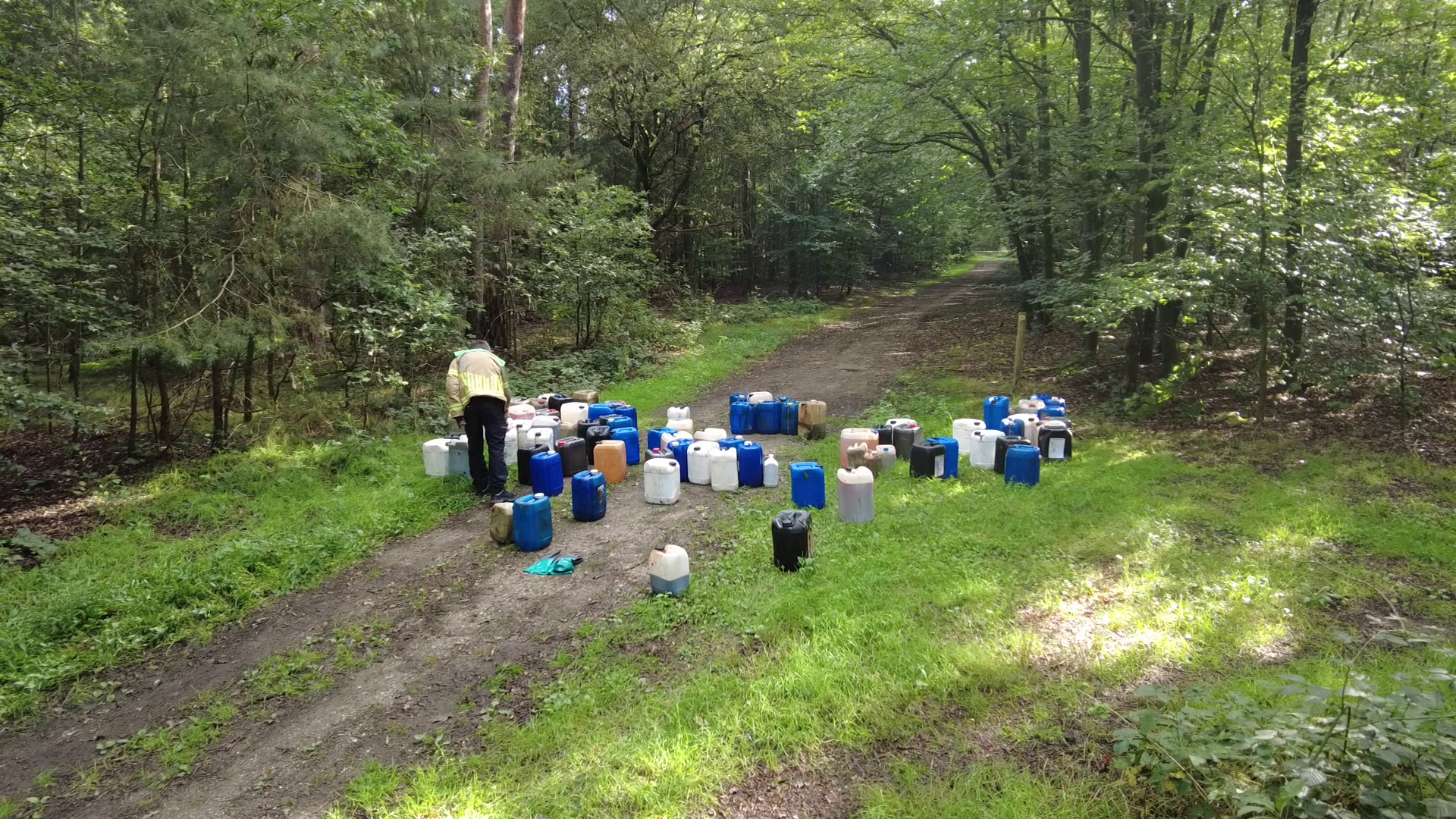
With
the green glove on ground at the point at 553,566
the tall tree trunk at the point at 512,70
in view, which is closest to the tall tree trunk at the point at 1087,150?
the green glove on ground at the point at 553,566

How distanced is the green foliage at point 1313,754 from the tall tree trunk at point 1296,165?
22.6ft

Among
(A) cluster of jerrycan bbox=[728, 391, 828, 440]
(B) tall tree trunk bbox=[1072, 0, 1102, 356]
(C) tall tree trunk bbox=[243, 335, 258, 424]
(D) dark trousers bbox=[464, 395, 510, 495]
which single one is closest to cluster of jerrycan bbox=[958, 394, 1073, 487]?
(A) cluster of jerrycan bbox=[728, 391, 828, 440]

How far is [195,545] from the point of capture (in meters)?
5.75

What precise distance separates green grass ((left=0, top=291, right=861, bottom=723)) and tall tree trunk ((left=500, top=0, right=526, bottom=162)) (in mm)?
7230

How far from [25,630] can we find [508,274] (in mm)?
9553

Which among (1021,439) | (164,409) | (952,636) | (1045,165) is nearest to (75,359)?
(164,409)

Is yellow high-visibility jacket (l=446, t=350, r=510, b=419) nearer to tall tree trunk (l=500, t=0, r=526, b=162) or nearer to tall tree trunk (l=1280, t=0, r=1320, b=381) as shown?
tall tree trunk (l=500, t=0, r=526, b=162)

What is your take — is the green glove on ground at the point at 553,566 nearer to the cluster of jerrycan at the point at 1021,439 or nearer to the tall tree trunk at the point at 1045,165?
the cluster of jerrycan at the point at 1021,439

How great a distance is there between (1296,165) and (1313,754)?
8597 mm

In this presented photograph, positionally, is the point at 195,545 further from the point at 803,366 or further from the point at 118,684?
the point at 803,366

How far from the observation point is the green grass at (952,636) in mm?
3266

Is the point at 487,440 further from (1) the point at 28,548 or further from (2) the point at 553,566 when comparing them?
(1) the point at 28,548

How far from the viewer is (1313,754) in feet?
8.03

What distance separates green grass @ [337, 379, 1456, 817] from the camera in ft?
10.7
